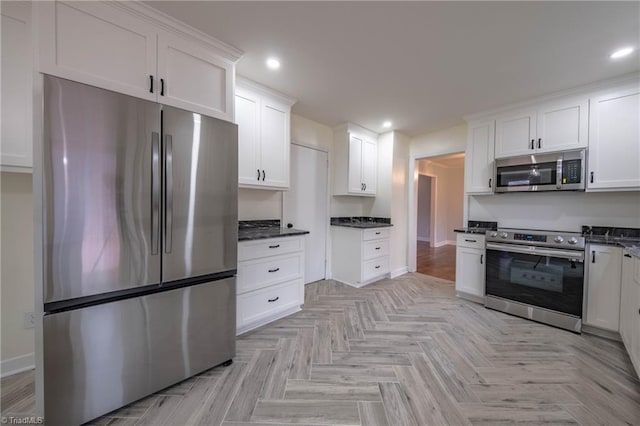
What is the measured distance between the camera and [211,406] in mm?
1468

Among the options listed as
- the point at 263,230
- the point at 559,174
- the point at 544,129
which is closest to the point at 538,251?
the point at 559,174

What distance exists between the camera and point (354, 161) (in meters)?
3.84

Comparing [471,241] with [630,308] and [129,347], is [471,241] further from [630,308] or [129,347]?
[129,347]

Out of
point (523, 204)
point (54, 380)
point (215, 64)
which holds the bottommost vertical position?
point (54, 380)

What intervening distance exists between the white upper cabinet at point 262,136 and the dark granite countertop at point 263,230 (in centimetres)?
52

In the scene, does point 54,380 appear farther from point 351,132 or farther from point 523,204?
point 523,204

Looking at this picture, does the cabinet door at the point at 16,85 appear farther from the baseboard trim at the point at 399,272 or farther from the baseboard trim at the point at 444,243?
the baseboard trim at the point at 444,243

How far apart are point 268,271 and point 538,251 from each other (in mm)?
2885

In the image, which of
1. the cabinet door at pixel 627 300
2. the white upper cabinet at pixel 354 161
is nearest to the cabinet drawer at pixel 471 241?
the cabinet door at pixel 627 300

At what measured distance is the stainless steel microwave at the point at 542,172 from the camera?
8.28 ft

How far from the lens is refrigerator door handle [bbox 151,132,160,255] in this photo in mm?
1455

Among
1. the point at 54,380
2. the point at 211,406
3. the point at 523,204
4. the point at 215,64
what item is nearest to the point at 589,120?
the point at 523,204

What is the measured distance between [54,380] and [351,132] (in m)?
3.85

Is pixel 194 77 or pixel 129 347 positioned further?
pixel 194 77
